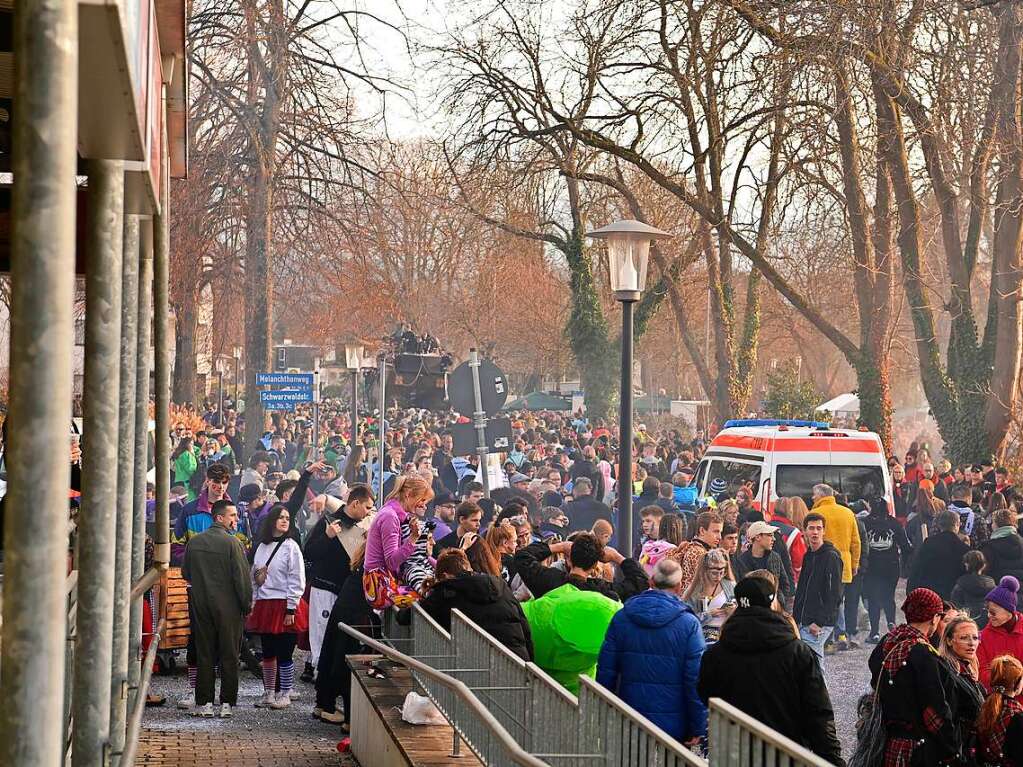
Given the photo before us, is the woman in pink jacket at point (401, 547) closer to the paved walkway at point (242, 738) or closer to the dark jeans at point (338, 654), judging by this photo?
the dark jeans at point (338, 654)

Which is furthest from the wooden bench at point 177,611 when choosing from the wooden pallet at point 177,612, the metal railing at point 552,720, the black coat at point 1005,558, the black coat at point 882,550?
the black coat at point 1005,558

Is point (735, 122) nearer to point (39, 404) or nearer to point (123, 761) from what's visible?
point (123, 761)

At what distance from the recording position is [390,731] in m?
8.81

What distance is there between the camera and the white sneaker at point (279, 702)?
40.5 feet

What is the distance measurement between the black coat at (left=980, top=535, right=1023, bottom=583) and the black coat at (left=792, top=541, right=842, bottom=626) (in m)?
2.31

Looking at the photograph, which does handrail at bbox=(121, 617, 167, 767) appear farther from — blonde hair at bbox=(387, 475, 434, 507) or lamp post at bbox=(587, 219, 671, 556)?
lamp post at bbox=(587, 219, 671, 556)

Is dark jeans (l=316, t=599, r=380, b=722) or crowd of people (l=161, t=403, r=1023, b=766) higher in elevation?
crowd of people (l=161, t=403, r=1023, b=766)

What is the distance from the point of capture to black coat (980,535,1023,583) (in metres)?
15.1

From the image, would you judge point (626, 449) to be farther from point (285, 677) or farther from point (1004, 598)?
point (1004, 598)

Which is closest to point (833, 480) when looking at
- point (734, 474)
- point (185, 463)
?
point (734, 474)

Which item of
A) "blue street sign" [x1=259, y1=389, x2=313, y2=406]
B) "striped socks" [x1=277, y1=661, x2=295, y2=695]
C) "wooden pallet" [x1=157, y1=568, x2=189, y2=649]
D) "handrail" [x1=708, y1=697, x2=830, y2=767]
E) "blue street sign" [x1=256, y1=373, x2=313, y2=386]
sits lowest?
"striped socks" [x1=277, y1=661, x2=295, y2=695]

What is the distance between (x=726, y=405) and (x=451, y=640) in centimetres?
2869

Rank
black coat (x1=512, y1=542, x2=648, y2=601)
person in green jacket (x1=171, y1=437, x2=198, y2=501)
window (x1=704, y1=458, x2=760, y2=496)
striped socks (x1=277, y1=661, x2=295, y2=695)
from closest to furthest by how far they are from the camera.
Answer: black coat (x1=512, y1=542, x2=648, y2=601) < striped socks (x1=277, y1=661, x2=295, y2=695) < window (x1=704, y1=458, x2=760, y2=496) < person in green jacket (x1=171, y1=437, x2=198, y2=501)

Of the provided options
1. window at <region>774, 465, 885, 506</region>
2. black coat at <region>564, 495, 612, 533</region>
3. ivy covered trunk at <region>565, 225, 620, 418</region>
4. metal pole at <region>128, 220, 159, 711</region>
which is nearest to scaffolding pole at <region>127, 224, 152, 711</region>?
metal pole at <region>128, 220, 159, 711</region>
